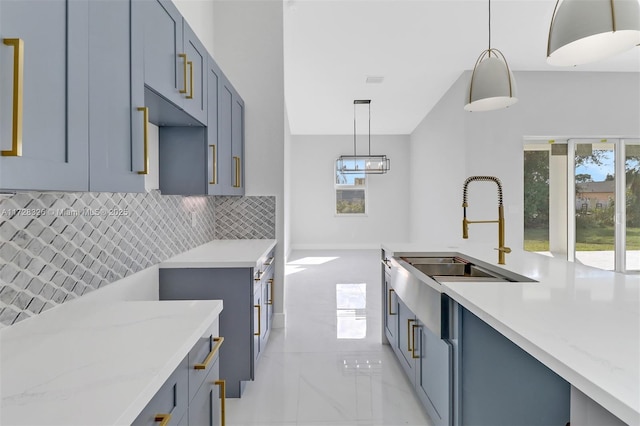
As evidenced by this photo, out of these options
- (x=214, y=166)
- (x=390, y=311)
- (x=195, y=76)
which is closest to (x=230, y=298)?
(x=214, y=166)

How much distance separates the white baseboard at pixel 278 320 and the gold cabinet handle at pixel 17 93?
9.96 ft

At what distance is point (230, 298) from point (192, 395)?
1168 mm

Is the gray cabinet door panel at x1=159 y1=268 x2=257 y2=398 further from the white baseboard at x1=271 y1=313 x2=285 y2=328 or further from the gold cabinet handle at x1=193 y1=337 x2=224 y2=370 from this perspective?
the white baseboard at x1=271 y1=313 x2=285 y2=328

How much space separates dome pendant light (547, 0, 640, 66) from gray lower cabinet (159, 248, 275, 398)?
6.56 ft

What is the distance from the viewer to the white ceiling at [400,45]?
11.6 ft

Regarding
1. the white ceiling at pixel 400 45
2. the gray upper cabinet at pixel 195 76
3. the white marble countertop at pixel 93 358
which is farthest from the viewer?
the white ceiling at pixel 400 45

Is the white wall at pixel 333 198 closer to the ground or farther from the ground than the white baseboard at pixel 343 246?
farther from the ground

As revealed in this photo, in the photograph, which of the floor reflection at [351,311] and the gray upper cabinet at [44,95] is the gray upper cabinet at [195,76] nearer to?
the gray upper cabinet at [44,95]

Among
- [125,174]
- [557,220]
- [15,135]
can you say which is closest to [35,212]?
[125,174]

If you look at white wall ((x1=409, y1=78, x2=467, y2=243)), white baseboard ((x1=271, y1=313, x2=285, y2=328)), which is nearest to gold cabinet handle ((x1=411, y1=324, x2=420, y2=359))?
white baseboard ((x1=271, y1=313, x2=285, y2=328))

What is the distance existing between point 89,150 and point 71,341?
548mm

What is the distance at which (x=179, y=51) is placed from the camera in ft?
5.84

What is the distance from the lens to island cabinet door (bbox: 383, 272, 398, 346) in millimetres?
2629

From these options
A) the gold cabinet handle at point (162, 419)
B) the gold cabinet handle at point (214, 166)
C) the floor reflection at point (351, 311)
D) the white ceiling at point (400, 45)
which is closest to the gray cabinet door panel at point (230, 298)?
the gold cabinet handle at point (214, 166)
